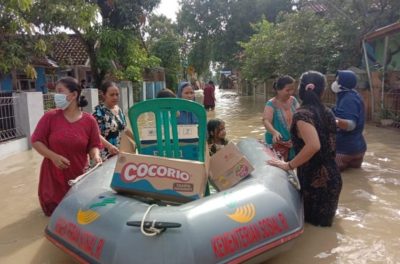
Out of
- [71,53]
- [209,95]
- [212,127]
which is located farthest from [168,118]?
[71,53]

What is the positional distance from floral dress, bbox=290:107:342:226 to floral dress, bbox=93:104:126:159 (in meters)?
1.94

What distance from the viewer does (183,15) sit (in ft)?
113

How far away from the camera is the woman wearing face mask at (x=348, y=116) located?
5195mm

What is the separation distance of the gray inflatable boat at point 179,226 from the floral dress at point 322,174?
0.46m

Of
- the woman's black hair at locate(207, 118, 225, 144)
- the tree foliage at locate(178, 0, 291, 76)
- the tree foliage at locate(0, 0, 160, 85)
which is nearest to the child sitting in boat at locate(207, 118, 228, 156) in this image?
the woman's black hair at locate(207, 118, 225, 144)

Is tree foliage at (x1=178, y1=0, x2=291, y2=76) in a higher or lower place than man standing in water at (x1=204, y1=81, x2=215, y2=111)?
higher

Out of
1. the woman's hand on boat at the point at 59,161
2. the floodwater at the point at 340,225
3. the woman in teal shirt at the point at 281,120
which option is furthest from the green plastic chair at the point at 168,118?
the woman in teal shirt at the point at 281,120

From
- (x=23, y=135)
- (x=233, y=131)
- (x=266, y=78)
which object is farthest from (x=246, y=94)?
(x=23, y=135)

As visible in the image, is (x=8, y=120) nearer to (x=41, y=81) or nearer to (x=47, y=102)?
(x=47, y=102)

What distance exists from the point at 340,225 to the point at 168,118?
6.56ft

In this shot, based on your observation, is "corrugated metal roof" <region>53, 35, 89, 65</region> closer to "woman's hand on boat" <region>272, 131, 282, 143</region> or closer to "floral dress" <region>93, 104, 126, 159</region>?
"floral dress" <region>93, 104, 126, 159</region>

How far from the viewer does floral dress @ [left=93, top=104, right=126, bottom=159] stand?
441 cm

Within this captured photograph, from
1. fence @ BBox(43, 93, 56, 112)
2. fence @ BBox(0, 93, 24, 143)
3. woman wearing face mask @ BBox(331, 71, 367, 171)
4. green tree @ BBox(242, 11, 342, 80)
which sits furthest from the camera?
green tree @ BBox(242, 11, 342, 80)

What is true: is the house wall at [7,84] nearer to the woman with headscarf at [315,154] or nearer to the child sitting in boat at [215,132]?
the child sitting in boat at [215,132]
